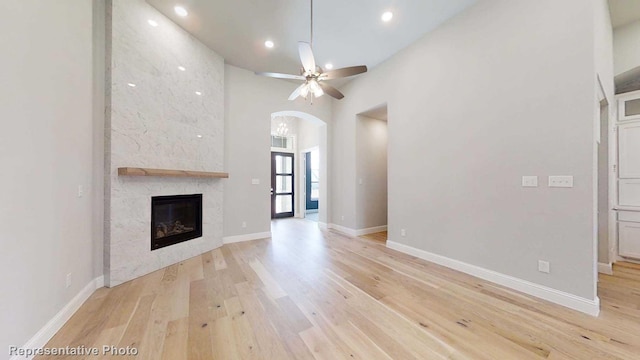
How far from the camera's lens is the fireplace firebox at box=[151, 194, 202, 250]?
3.11 metres

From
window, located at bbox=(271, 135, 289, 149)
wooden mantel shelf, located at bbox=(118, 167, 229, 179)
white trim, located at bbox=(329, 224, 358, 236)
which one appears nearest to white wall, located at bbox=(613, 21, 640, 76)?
white trim, located at bbox=(329, 224, 358, 236)

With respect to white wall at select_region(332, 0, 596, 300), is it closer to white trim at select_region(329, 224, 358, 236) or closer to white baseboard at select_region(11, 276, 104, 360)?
white trim at select_region(329, 224, 358, 236)

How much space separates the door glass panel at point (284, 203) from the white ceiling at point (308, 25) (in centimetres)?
439

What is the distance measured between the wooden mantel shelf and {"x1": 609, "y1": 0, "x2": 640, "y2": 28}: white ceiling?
6.09m

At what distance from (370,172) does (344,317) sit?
377 cm

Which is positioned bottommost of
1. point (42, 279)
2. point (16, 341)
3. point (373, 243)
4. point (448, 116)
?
point (373, 243)

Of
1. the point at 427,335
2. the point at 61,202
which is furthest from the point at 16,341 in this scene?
the point at 427,335

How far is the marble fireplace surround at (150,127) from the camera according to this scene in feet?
8.49

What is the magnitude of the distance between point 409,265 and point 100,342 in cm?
339

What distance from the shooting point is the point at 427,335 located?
1.74 meters

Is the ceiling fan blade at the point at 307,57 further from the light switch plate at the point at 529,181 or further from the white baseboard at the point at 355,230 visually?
the white baseboard at the point at 355,230

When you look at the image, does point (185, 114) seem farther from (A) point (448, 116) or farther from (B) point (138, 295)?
(A) point (448, 116)

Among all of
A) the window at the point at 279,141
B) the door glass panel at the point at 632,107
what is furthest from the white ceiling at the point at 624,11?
the window at the point at 279,141

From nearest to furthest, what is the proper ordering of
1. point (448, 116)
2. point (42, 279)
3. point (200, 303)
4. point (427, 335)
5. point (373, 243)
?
point (42, 279)
point (427, 335)
point (200, 303)
point (448, 116)
point (373, 243)
